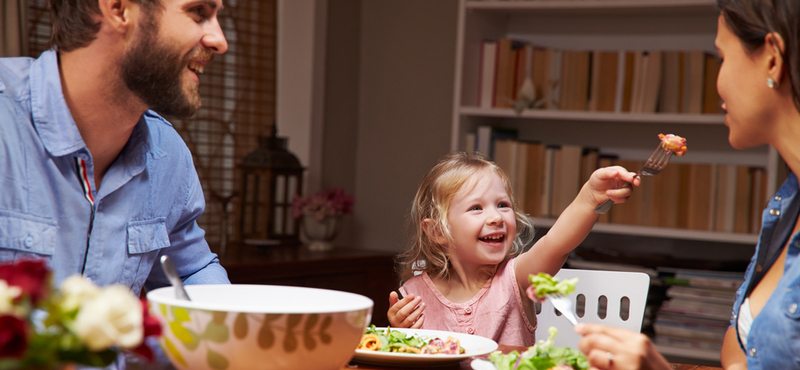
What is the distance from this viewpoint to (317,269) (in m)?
2.66

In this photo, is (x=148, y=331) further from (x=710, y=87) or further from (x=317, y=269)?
(x=710, y=87)

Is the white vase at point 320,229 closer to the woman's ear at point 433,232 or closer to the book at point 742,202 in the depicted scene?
the woman's ear at point 433,232

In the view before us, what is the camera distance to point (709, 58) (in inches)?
103

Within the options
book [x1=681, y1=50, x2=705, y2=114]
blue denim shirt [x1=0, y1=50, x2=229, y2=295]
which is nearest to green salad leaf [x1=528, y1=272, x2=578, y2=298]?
blue denim shirt [x1=0, y1=50, x2=229, y2=295]

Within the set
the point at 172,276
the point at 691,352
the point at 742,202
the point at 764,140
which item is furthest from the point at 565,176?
the point at 172,276

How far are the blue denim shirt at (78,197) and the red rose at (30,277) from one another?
0.68 metres

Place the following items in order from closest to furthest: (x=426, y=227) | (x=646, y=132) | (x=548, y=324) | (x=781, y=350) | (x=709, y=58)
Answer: (x=781, y=350) < (x=548, y=324) < (x=426, y=227) < (x=709, y=58) < (x=646, y=132)

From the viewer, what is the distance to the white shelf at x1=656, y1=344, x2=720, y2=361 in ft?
8.20

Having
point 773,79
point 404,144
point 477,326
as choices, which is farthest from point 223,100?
point 773,79

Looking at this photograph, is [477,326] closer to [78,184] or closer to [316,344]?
[78,184]

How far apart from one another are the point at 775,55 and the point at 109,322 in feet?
2.66

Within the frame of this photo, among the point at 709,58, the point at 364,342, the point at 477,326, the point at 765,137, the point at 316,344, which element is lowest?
the point at 477,326

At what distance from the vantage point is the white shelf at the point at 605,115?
8.32 ft

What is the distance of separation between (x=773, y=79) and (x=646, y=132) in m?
2.12
